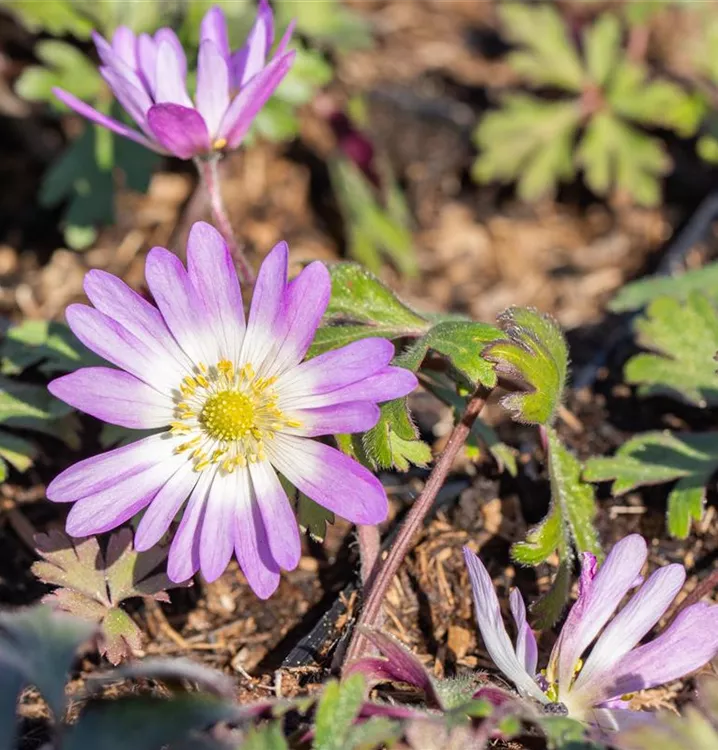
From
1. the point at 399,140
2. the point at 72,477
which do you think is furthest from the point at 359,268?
the point at 399,140

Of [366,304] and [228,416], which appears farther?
[366,304]

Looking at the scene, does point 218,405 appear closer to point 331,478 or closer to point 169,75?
point 331,478

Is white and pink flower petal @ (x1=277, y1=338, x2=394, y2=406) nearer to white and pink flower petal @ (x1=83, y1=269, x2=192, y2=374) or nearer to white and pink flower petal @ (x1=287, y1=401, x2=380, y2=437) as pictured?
white and pink flower petal @ (x1=287, y1=401, x2=380, y2=437)

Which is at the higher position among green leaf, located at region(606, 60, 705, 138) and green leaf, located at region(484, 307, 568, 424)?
green leaf, located at region(606, 60, 705, 138)

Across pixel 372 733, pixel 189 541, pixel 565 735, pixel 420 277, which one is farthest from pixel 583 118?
pixel 372 733

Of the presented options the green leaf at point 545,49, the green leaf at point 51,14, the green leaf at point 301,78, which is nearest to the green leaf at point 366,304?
the green leaf at point 301,78

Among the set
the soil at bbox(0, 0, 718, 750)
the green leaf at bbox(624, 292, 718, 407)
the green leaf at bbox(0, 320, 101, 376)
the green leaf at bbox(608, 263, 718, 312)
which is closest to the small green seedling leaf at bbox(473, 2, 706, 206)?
the soil at bbox(0, 0, 718, 750)
